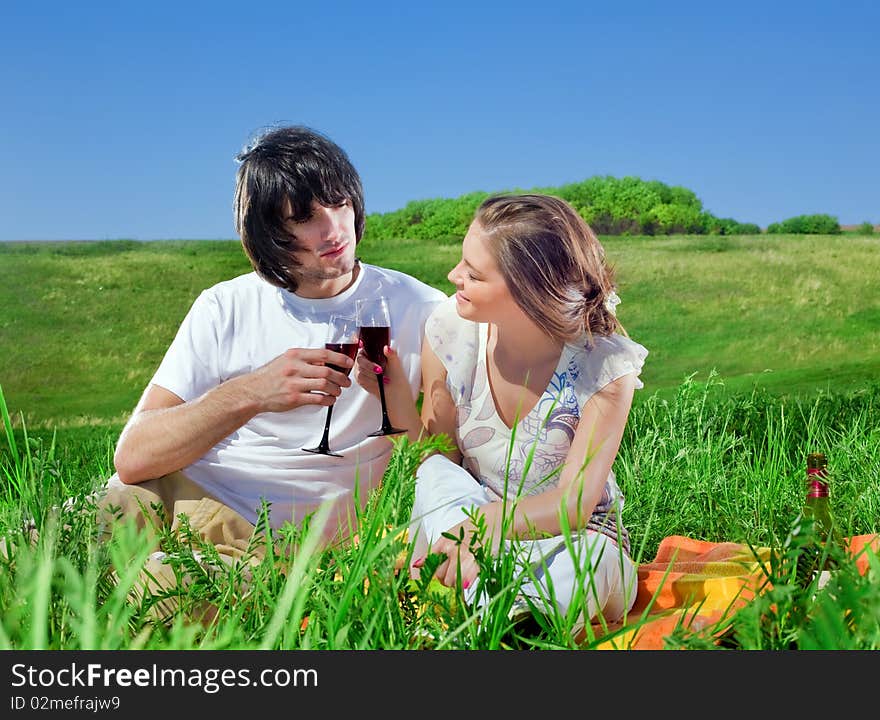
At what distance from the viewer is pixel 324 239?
9.94 ft

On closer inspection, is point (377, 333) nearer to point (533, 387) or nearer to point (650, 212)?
point (533, 387)

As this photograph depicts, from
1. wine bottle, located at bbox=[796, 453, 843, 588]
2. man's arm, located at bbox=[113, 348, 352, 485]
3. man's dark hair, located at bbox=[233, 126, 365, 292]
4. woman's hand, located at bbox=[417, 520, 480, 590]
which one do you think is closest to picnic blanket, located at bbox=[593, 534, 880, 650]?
wine bottle, located at bbox=[796, 453, 843, 588]

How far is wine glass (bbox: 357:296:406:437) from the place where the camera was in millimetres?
2771

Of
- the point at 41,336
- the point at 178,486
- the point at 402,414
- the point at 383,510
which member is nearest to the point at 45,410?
the point at 41,336

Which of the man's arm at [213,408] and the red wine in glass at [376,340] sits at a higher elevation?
the red wine in glass at [376,340]

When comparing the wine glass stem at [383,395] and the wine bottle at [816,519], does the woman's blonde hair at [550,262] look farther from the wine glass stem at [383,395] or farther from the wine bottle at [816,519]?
the wine bottle at [816,519]

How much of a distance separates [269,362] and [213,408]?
22 cm

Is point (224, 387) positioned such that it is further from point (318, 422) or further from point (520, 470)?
point (520, 470)

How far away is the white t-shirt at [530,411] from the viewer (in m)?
2.59

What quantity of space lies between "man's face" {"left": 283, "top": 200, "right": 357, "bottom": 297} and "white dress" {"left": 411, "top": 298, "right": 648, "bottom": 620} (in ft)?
1.47

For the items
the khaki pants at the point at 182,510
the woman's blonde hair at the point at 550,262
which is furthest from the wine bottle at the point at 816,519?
the khaki pants at the point at 182,510

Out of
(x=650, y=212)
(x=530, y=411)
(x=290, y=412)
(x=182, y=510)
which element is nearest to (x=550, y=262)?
(x=530, y=411)

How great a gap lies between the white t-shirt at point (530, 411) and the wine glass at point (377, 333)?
0.15 m
